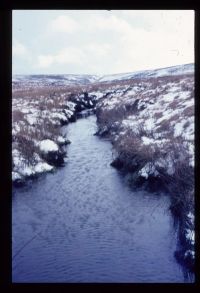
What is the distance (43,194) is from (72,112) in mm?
2541

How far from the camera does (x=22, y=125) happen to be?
4555 mm

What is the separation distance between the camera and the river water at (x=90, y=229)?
3074 mm

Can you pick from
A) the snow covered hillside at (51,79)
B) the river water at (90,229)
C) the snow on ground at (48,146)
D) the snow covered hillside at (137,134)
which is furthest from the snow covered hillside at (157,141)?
the snow on ground at (48,146)

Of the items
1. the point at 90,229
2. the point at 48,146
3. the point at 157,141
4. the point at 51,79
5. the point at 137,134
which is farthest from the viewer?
the point at 51,79

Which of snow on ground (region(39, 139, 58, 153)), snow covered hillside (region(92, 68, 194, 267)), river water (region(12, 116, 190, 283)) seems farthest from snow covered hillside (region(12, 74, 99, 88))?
river water (region(12, 116, 190, 283))

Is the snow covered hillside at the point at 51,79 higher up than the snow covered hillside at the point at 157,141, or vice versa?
the snow covered hillside at the point at 51,79

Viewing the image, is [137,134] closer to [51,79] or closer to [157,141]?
[157,141]

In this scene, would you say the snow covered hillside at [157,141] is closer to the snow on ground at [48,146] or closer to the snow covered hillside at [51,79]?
the snow covered hillside at [51,79]

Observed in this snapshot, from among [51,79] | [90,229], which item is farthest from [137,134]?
[51,79]

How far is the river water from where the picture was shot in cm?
307

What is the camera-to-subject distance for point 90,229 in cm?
368

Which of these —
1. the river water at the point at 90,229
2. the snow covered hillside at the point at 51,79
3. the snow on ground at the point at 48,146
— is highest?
the snow covered hillside at the point at 51,79

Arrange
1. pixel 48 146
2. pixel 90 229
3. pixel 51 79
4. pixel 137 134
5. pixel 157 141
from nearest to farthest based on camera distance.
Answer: pixel 90 229, pixel 157 141, pixel 137 134, pixel 48 146, pixel 51 79
